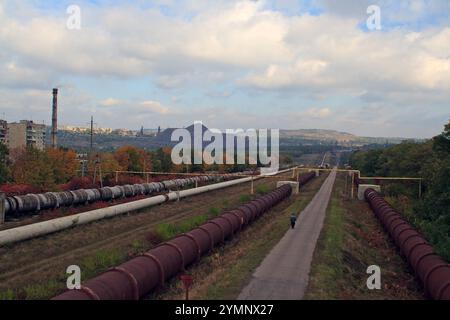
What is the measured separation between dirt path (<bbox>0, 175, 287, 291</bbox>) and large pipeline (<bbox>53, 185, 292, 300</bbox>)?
5054 mm

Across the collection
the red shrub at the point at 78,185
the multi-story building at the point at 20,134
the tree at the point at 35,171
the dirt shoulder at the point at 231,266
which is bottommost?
the dirt shoulder at the point at 231,266

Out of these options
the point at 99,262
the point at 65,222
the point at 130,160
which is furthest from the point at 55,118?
the point at 99,262

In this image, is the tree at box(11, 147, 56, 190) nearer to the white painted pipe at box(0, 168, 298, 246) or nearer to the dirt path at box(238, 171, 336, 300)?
the white painted pipe at box(0, 168, 298, 246)

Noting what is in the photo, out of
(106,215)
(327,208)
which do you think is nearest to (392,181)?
(327,208)

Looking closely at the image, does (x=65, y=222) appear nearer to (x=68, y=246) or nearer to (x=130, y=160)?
(x=68, y=246)

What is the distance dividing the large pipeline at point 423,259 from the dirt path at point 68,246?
49.7 ft

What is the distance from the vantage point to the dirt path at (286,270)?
648 inches

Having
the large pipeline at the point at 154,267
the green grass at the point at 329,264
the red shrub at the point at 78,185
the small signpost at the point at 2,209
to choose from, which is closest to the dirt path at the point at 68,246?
the large pipeline at the point at 154,267

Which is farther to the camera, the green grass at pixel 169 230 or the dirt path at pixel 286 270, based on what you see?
the green grass at pixel 169 230

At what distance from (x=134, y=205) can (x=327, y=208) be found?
2031cm

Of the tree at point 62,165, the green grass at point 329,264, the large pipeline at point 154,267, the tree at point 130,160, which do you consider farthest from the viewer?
the tree at point 130,160

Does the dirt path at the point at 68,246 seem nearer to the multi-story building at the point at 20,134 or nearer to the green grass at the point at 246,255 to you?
the green grass at the point at 246,255

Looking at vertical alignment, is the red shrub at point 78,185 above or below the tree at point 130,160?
below

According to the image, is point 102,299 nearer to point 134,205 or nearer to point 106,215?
point 106,215
